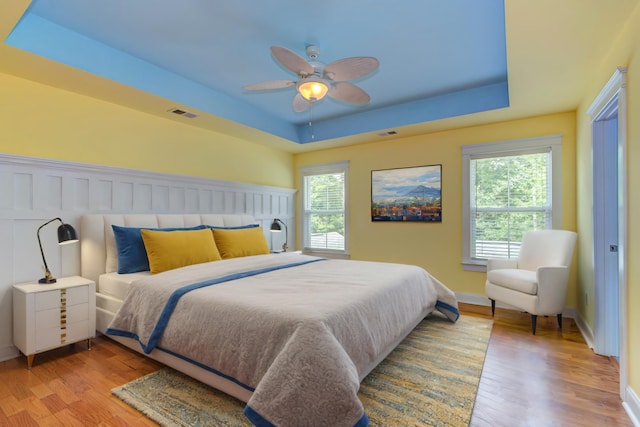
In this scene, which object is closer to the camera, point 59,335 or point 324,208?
point 59,335

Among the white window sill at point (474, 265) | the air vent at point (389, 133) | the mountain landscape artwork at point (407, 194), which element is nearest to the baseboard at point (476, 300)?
the white window sill at point (474, 265)

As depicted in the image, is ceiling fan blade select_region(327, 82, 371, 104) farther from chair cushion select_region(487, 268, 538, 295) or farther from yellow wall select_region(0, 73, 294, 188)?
chair cushion select_region(487, 268, 538, 295)

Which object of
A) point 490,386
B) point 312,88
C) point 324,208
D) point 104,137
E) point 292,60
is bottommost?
point 490,386

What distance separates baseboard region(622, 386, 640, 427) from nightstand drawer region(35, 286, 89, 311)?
12.6 feet

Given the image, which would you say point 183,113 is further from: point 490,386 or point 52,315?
point 490,386

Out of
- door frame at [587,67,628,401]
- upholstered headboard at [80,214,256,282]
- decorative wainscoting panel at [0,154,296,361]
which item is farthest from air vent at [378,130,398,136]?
upholstered headboard at [80,214,256,282]

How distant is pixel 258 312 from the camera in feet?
5.79

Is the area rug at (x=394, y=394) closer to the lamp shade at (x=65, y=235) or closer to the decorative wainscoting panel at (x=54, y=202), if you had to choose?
the lamp shade at (x=65, y=235)

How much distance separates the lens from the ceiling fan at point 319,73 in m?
2.20

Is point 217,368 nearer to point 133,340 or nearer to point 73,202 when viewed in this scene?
point 133,340

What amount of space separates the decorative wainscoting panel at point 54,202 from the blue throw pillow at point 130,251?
1.35 feet

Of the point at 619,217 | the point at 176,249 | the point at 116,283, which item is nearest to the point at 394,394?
the point at 619,217

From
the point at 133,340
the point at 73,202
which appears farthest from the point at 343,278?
the point at 73,202

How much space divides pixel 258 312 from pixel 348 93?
1.96 meters
